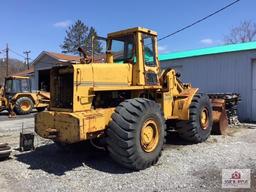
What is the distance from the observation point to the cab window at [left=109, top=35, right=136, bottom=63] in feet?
27.5

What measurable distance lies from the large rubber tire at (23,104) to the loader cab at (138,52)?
1343cm

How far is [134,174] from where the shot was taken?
278 inches

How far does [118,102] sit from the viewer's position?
8.22 meters

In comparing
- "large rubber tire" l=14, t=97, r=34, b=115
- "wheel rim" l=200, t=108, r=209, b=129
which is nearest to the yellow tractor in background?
"large rubber tire" l=14, t=97, r=34, b=115

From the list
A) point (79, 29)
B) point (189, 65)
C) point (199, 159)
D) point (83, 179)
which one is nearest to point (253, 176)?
point (199, 159)

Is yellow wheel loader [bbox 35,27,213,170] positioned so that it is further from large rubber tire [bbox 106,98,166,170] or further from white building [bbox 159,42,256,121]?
white building [bbox 159,42,256,121]

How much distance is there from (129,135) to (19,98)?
51.6 feet

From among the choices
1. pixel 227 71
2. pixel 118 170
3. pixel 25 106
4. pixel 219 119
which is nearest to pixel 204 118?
pixel 219 119

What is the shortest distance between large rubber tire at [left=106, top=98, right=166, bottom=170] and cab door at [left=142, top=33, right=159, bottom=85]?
47.9 inches

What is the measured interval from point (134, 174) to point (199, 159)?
1.92 m

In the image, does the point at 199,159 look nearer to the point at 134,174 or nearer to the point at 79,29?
the point at 134,174

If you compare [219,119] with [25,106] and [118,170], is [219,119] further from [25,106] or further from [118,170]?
[25,106]

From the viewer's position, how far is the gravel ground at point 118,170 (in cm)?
642

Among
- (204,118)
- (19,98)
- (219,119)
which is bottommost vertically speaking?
(219,119)
